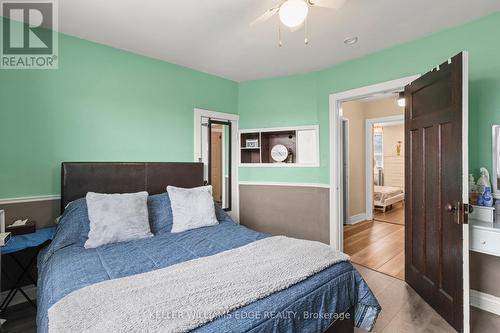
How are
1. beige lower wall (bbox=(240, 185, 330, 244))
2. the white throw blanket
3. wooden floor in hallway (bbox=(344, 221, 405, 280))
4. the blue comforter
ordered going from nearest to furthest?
the white throw blanket → the blue comforter → wooden floor in hallway (bbox=(344, 221, 405, 280)) → beige lower wall (bbox=(240, 185, 330, 244))

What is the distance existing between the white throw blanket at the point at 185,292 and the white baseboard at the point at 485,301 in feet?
5.24

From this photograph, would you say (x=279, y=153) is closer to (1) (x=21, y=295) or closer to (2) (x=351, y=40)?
(2) (x=351, y=40)

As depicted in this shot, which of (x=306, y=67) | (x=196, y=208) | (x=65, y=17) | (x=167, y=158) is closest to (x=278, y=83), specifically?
(x=306, y=67)

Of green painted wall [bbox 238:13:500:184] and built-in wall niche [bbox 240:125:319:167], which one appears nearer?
green painted wall [bbox 238:13:500:184]

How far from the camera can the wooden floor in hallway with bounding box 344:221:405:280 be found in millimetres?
3092

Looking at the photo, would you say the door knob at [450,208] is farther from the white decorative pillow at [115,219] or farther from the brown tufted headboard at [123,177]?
the brown tufted headboard at [123,177]

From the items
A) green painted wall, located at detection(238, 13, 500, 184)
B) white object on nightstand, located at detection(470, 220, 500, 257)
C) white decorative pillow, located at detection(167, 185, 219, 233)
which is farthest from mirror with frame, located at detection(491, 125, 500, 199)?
white decorative pillow, located at detection(167, 185, 219, 233)

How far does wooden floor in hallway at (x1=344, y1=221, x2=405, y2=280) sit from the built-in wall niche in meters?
1.41

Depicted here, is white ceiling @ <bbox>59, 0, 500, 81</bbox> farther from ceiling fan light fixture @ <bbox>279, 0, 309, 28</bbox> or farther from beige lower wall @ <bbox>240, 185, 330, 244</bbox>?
beige lower wall @ <bbox>240, 185, 330, 244</bbox>

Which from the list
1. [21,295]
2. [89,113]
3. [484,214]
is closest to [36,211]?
[21,295]

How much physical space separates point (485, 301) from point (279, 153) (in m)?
2.69

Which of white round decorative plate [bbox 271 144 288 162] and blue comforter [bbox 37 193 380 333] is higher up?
white round decorative plate [bbox 271 144 288 162]

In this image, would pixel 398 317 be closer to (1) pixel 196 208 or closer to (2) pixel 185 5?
(1) pixel 196 208

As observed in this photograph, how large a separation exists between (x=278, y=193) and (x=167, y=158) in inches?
66.4
